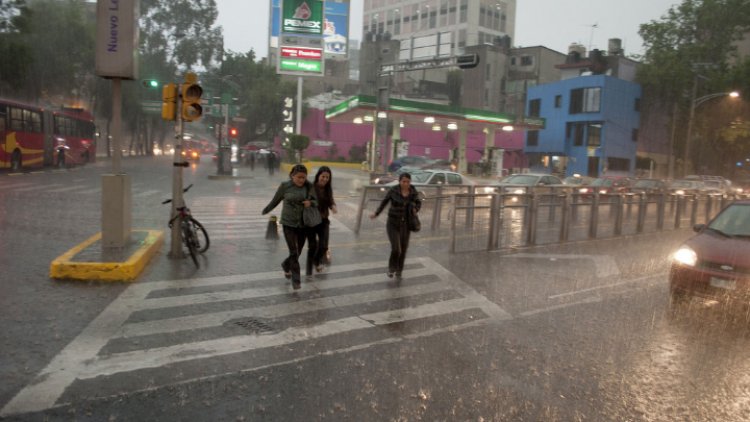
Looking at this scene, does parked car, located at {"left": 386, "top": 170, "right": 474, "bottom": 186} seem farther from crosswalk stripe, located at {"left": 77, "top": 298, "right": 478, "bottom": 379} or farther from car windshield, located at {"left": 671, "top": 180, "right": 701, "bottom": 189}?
car windshield, located at {"left": 671, "top": 180, "right": 701, "bottom": 189}

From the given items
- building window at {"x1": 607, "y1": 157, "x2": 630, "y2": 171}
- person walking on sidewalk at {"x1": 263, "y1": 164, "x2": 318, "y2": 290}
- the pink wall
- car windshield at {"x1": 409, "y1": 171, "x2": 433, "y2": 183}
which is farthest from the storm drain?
the pink wall

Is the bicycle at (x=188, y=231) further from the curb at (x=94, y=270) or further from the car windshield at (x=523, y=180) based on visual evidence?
the car windshield at (x=523, y=180)

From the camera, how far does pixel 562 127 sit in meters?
50.6

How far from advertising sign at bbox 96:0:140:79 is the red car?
8627mm

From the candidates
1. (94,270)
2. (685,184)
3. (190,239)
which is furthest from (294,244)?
(685,184)

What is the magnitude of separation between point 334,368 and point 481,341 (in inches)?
66.7

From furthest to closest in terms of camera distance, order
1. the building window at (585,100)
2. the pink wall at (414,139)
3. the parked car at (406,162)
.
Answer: the pink wall at (414,139), the building window at (585,100), the parked car at (406,162)

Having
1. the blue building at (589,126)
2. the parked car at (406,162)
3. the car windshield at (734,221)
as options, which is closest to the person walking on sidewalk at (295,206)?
the car windshield at (734,221)

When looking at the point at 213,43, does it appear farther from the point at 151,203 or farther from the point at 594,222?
the point at 594,222

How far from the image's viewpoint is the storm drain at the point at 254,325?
575 cm

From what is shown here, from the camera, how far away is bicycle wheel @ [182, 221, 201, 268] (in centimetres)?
876

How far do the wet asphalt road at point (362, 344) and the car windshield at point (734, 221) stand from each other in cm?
106

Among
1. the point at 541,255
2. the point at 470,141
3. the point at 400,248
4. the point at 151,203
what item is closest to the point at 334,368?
the point at 400,248

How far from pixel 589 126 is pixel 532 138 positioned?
6.74 m
